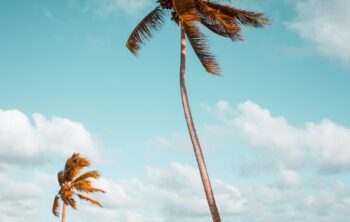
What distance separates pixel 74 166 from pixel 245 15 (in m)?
16.6

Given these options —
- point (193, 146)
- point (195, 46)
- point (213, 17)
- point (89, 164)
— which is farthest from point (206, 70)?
point (89, 164)

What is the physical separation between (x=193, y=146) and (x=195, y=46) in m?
3.69

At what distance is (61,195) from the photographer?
1101 inches

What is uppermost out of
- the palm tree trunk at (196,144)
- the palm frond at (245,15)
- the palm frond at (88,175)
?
the palm frond at (245,15)

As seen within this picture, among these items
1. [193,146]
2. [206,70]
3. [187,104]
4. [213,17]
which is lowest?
[193,146]

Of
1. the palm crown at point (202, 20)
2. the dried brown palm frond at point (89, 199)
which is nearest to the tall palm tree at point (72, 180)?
the dried brown palm frond at point (89, 199)

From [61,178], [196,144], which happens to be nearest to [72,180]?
[61,178]

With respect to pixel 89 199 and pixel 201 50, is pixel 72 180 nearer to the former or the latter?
pixel 89 199

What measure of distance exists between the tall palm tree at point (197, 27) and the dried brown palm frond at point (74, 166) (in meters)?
12.8

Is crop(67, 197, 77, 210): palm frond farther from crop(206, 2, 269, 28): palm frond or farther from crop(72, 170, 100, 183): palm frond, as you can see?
crop(206, 2, 269, 28): palm frond

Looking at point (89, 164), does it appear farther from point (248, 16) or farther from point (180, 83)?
point (248, 16)

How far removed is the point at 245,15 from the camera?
16344 millimetres

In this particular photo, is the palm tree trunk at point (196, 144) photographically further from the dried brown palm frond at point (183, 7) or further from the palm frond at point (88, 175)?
the palm frond at point (88, 175)

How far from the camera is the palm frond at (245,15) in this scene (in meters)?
16.3
